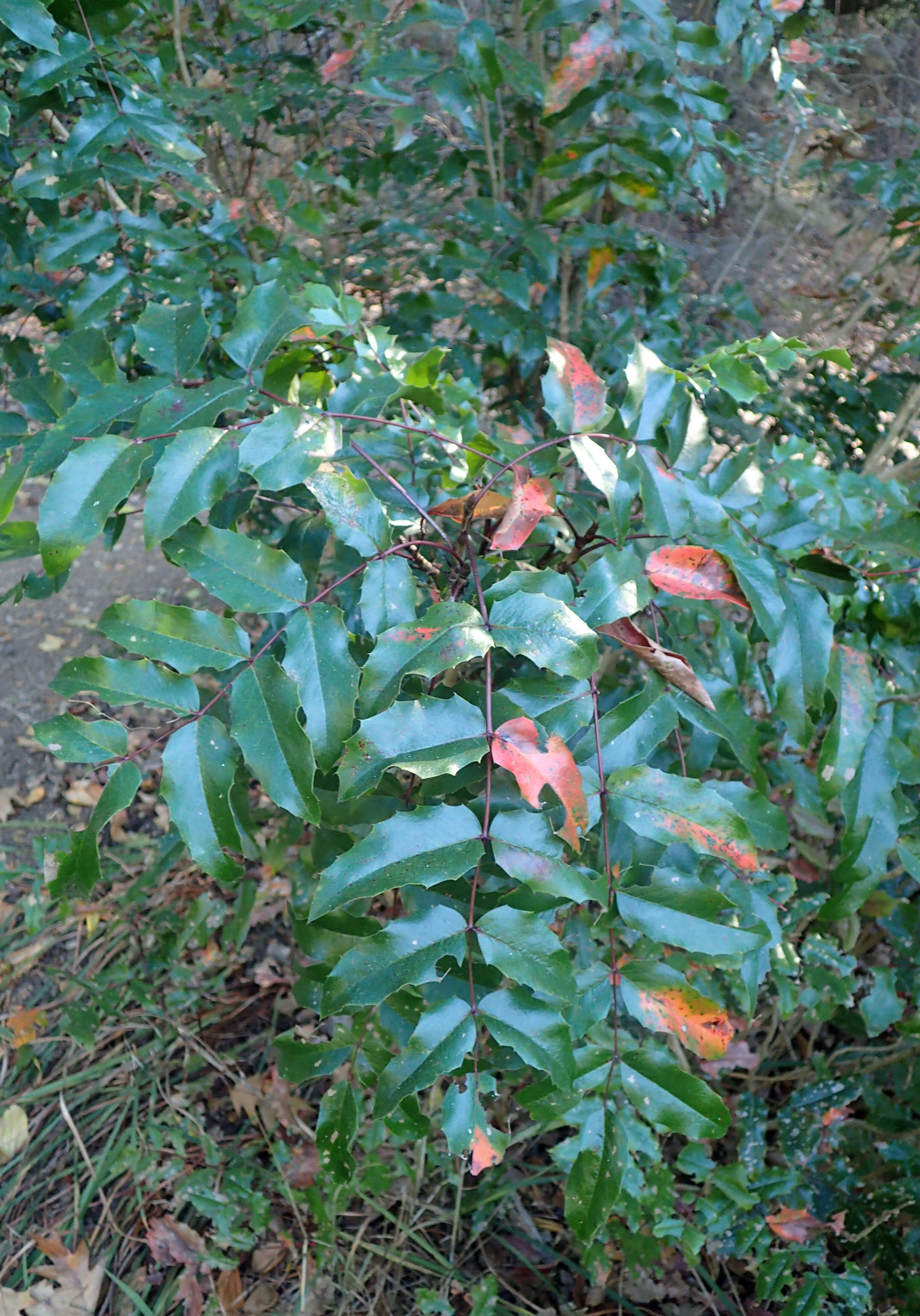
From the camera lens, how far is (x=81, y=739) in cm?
65

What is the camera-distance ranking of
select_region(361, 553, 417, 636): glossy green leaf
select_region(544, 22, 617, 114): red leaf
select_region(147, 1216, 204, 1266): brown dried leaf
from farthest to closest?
select_region(147, 1216, 204, 1266): brown dried leaf
select_region(544, 22, 617, 114): red leaf
select_region(361, 553, 417, 636): glossy green leaf

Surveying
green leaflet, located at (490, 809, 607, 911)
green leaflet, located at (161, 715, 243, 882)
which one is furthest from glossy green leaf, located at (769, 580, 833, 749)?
green leaflet, located at (161, 715, 243, 882)

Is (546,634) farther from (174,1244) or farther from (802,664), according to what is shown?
(174,1244)

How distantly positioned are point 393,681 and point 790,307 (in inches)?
134

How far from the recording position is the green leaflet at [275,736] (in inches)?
24.3

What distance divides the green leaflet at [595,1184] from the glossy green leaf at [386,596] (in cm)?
Result: 40

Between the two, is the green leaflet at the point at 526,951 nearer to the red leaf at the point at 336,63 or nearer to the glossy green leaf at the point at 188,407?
the glossy green leaf at the point at 188,407

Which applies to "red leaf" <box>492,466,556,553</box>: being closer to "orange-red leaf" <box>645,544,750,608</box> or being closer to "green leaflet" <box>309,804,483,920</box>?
"orange-red leaf" <box>645,544,750,608</box>

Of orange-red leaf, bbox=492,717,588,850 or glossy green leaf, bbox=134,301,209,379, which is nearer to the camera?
orange-red leaf, bbox=492,717,588,850

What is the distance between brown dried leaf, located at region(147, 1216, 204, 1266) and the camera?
143cm

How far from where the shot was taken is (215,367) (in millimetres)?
1290

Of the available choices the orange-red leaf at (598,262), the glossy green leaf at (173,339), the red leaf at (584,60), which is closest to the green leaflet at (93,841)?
the glossy green leaf at (173,339)

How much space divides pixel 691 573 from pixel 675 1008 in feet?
1.07

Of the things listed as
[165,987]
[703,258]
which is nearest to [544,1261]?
[165,987]
